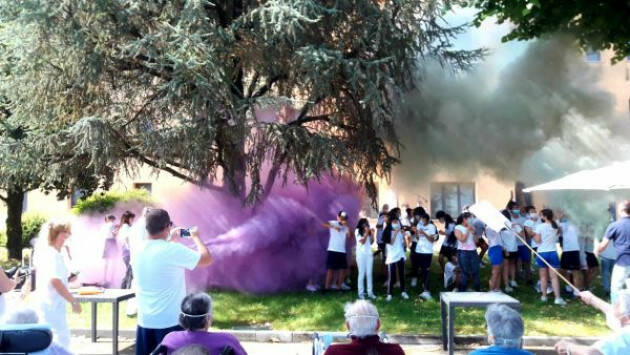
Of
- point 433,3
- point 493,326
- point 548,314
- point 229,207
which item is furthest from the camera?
point 229,207

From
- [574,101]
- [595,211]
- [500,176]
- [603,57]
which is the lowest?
[595,211]

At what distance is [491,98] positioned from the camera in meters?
14.8

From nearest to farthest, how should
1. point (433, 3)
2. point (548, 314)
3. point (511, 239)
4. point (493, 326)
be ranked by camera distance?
point (493, 326) < point (548, 314) < point (511, 239) < point (433, 3)

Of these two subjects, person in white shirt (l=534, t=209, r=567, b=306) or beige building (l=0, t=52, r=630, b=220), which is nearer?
person in white shirt (l=534, t=209, r=567, b=306)

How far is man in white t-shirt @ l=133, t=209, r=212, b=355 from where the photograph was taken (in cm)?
439

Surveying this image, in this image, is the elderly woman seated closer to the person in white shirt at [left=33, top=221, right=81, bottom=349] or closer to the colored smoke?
the person in white shirt at [left=33, top=221, right=81, bottom=349]

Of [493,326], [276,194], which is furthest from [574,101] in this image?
[493,326]

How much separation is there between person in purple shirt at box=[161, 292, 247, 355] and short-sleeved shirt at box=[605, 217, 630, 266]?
6.29m

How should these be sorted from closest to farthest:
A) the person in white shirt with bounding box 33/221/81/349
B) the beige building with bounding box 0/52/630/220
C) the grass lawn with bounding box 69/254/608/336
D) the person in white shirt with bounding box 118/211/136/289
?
1. the person in white shirt with bounding box 33/221/81/349
2. the grass lawn with bounding box 69/254/608/336
3. the person in white shirt with bounding box 118/211/136/289
4. the beige building with bounding box 0/52/630/220

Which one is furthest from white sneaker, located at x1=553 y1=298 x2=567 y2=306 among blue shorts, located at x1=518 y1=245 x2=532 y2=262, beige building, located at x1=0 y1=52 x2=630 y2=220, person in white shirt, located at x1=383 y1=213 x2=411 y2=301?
beige building, located at x1=0 y1=52 x2=630 y2=220

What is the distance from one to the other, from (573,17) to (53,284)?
10.1 metres

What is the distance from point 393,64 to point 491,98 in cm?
426

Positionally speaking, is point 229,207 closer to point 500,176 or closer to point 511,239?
point 511,239

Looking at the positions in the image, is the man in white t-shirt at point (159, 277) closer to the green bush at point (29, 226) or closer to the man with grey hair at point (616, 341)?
the man with grey hair at point (616, 341)
